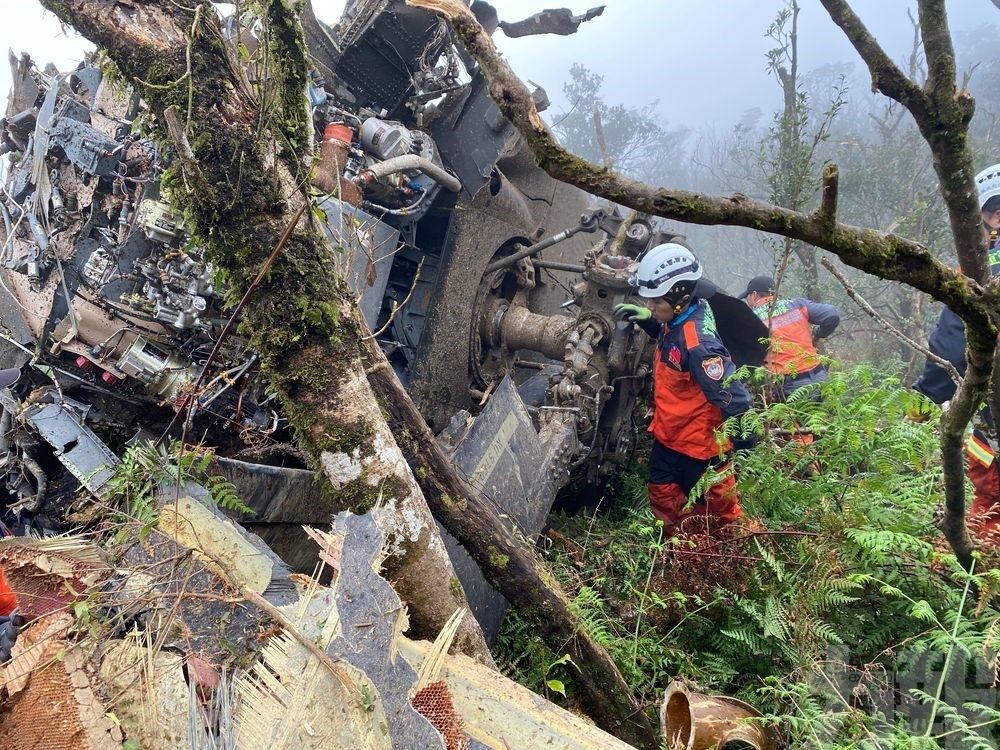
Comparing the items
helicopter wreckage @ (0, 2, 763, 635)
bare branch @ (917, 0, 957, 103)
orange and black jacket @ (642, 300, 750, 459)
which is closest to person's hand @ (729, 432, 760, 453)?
orange and black jacket @ (642, 300, 750, 459)

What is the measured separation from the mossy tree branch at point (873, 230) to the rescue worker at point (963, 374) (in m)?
1.95

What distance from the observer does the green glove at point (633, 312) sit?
470 cm

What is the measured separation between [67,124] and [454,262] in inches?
112

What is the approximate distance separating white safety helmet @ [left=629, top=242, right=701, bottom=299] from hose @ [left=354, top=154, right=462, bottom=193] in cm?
174

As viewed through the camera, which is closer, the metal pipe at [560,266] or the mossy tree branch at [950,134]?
the mossy tree branch at [950,134]

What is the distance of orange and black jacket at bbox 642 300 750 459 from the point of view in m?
4.00

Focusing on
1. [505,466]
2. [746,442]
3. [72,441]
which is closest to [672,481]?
[746,442]

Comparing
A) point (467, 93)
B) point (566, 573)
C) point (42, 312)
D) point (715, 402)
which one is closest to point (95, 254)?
point (42, 312)

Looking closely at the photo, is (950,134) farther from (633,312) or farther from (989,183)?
(633,312)

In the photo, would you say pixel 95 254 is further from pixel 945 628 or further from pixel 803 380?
pixel 803 380

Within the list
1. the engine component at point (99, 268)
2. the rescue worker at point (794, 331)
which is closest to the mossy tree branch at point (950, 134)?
the rescue worker at point (794, 331)

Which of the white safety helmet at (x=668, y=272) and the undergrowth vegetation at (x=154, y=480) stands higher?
the white safety helmet at (x=668, y=272)

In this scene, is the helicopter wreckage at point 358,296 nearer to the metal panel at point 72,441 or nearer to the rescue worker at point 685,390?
the metal panel at point 72,441

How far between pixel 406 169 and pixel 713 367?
2.68 metres
